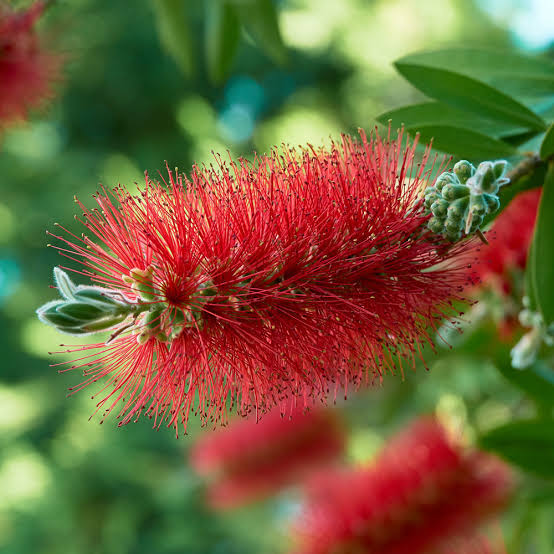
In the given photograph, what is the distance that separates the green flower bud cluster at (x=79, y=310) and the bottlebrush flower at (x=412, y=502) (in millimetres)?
1424

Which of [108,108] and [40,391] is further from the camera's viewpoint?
[108,108]

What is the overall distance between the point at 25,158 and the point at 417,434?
188 inches

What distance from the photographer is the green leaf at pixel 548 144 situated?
2.34 feet

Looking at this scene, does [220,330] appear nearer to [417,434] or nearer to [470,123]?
[470,123]

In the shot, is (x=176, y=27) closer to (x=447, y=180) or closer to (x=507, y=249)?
(x=507, y=249)

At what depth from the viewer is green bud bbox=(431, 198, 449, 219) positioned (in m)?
0.67

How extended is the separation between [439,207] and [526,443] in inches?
26.9

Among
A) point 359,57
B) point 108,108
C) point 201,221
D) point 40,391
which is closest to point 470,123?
point 201,221

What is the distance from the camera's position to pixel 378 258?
70 centimetres

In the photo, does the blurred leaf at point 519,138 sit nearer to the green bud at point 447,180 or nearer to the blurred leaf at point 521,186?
the blurred leaf at point 521,186

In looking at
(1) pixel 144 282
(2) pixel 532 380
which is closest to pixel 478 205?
(1) pixel 144 282

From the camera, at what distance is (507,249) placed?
3.65 ft

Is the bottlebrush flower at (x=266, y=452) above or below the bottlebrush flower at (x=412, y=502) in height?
below

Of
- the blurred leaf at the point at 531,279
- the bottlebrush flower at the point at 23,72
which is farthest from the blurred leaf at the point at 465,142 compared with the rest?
the bottlebrush flower at the point at 23,72
